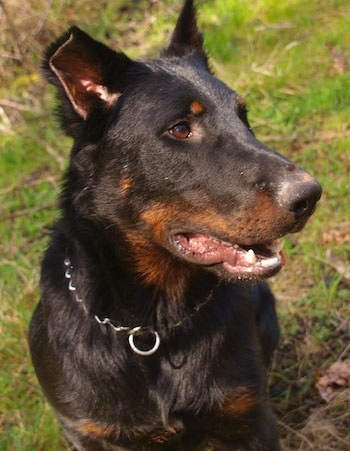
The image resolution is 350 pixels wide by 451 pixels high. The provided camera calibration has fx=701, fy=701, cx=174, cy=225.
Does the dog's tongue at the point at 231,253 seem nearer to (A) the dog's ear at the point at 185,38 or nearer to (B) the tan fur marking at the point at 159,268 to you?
(B) the tan fur marking at the point at 159,268

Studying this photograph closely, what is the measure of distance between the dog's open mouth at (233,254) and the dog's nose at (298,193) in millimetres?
273

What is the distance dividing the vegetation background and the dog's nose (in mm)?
1644

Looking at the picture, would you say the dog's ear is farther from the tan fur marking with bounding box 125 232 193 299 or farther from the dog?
the tan fur marking with bounding box 125 232 193 299

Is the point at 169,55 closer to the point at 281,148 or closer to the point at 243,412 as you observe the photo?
the point at 243,412

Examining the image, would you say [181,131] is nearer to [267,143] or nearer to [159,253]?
[159,253]

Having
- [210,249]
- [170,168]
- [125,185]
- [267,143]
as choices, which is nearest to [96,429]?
[210,249]

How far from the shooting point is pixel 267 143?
5637 millimetres

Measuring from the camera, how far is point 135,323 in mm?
2975

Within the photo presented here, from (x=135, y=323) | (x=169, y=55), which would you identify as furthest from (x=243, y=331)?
(x=169, y=55)

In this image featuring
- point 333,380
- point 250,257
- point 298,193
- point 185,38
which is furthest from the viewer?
point 333,380

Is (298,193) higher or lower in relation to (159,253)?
higher

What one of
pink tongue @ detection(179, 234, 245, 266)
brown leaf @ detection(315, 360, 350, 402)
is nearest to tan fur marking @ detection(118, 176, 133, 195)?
pink tongue @ detection(179, 234, 245, 266)

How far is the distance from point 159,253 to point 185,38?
107 cm

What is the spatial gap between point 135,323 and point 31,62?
15.1 feet
